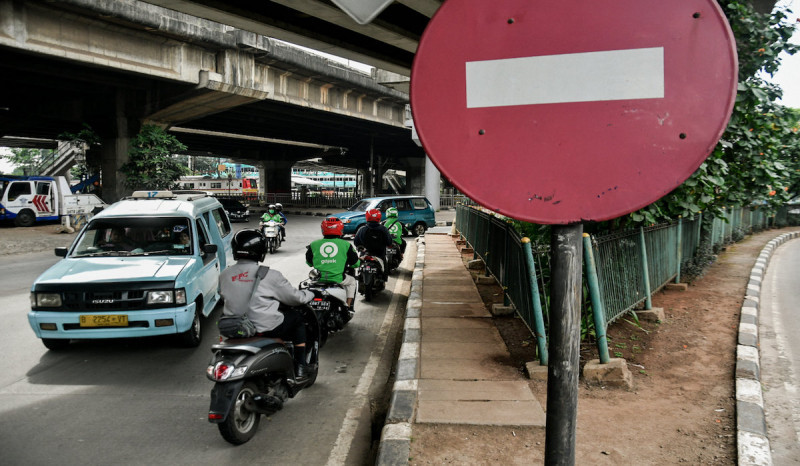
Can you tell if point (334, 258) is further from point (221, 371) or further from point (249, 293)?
point (221, 371)

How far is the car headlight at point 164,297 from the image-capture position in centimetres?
559

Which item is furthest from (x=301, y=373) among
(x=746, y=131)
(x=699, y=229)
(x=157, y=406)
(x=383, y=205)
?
(x=383, y=205)

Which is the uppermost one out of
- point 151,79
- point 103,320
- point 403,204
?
point 151,79

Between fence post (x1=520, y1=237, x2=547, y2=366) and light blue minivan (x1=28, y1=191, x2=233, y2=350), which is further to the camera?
light blue minivan (x1=28, y1=191, x2=233, y2=350)

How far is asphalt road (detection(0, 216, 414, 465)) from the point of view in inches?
150

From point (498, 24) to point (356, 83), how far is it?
2416 centimetres

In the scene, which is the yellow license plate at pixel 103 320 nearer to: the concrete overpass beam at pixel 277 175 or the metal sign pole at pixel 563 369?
the metal sign pole at pixel 563 369

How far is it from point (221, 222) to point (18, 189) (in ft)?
61.5

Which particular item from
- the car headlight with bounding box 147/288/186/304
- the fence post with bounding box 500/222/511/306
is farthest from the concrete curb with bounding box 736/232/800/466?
the car headlight with bounding box 147/288/186/304

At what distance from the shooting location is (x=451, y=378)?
4.86 meters

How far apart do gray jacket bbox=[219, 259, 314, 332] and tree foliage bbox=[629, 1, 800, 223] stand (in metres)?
3.98

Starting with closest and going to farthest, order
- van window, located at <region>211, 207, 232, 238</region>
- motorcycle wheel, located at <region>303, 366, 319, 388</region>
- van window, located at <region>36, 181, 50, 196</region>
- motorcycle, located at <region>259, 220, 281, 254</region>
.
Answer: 1. motorcycle wheel, located at <region>303, 366, 319, 388</region>
2. van window, located at <region>211, 207, 232, 238</region>
3. motorcycle, located at <region>259, 220, 281, 254</region>
4. van window, located at <region>36, 181, 50, 196</region>

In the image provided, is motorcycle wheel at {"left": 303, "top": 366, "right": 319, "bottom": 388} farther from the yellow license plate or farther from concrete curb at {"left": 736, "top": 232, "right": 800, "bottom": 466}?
concrete curb at {"left": 736, "top": 232, "right": 800, "bottom": 466}

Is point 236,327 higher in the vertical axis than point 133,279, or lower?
lower
